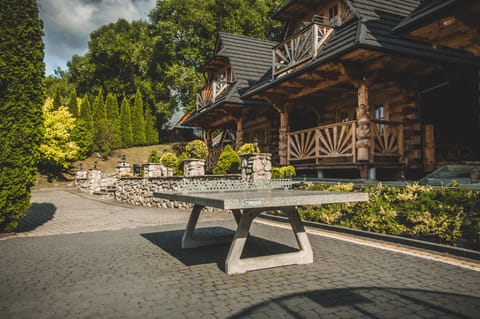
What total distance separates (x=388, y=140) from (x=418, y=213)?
4598 millimetres

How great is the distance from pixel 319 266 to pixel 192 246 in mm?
2211

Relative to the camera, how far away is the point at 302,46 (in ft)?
37.2

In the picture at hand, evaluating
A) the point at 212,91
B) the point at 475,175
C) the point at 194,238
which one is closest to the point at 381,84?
the point at 475,175

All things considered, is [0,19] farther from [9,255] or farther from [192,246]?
[192,246]

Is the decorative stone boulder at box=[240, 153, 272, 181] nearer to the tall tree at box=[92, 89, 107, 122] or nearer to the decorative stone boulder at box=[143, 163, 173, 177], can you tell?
the decorative stone boulder at box=[143, 163, 173, 177]

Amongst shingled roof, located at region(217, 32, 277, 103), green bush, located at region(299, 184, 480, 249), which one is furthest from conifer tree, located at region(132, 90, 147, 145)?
green bush, located at region(299, 184, 480, 249)

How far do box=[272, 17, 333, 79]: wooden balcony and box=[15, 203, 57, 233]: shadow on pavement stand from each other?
8.95 metres

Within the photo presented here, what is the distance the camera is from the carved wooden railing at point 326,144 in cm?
977

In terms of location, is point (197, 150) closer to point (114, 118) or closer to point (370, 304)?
point (370, 304)

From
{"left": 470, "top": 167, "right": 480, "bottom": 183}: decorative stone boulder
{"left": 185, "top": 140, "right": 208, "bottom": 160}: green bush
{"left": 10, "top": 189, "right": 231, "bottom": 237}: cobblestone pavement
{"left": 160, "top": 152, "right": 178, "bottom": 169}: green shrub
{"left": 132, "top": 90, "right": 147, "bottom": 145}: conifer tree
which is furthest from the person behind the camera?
{"left": 132, "top": 90, "right": 147, "bottom": 145}: conifer tree

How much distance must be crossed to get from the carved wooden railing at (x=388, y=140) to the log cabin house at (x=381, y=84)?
3 cm

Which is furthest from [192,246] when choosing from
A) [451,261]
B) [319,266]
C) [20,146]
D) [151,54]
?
[151,54]

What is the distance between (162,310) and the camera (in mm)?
3146

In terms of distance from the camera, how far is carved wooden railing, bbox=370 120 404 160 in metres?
9.55
